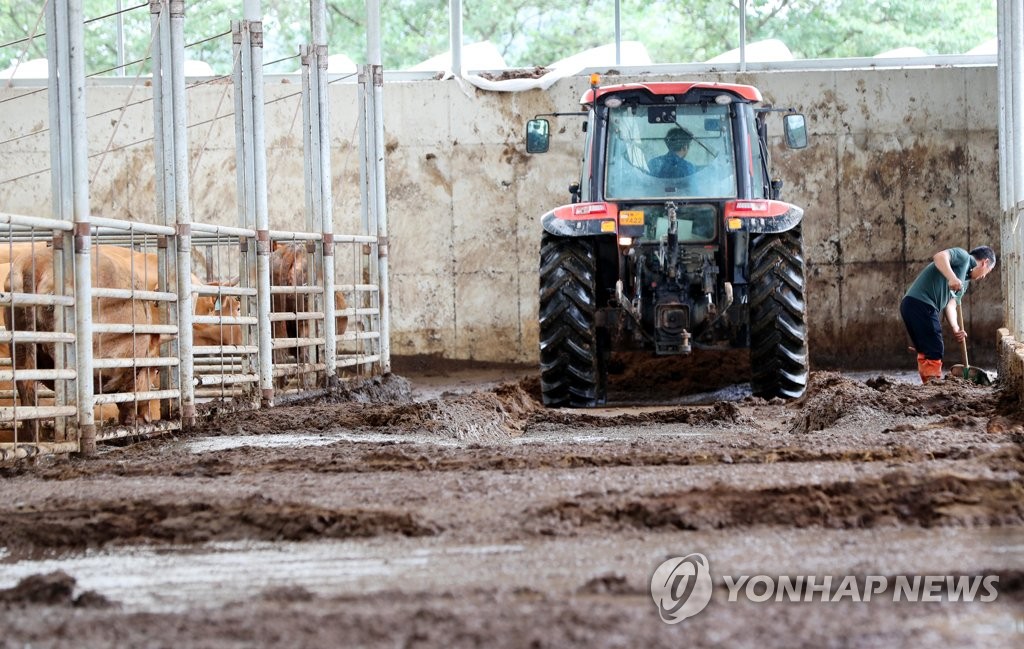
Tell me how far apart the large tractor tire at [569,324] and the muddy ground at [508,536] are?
2.52m

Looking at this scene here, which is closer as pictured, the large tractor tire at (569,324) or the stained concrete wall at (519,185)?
the large tractor tire at (569,324)

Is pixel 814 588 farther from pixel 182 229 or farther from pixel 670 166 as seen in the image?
pixel 670 166

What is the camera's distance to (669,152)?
38.5ft

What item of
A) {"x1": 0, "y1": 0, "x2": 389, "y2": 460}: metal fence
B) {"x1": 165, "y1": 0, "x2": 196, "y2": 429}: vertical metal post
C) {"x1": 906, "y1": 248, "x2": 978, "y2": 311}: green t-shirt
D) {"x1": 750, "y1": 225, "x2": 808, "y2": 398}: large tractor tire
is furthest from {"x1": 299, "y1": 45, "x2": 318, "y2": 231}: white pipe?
{"x1": 906, "y1": 248, "x2": 978, "y2": 311}: green t-shirt

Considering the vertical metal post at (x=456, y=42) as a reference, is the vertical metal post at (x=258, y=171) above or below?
below

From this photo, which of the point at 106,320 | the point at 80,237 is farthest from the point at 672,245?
the point at 80,237

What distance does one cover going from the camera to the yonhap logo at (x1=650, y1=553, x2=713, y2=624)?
150 inches

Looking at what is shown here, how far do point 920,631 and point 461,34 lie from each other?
1420cm

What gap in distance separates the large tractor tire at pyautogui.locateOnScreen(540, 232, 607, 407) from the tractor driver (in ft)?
2.83

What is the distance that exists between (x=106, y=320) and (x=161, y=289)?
1.70 ft

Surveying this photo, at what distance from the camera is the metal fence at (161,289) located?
8453mm

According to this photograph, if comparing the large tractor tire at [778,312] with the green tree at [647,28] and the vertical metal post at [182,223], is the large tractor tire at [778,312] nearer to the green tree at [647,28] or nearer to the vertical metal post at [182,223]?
the vertical metal post at [182,223]

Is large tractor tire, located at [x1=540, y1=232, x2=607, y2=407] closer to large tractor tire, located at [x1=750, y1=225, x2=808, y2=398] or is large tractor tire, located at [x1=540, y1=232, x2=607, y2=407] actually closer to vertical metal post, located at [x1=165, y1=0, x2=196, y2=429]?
large tractor tire, located at [x1=750, y1=225, x2=808, y2=398]

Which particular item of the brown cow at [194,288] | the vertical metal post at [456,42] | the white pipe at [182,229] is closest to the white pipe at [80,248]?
the brown cow at [194,288]
